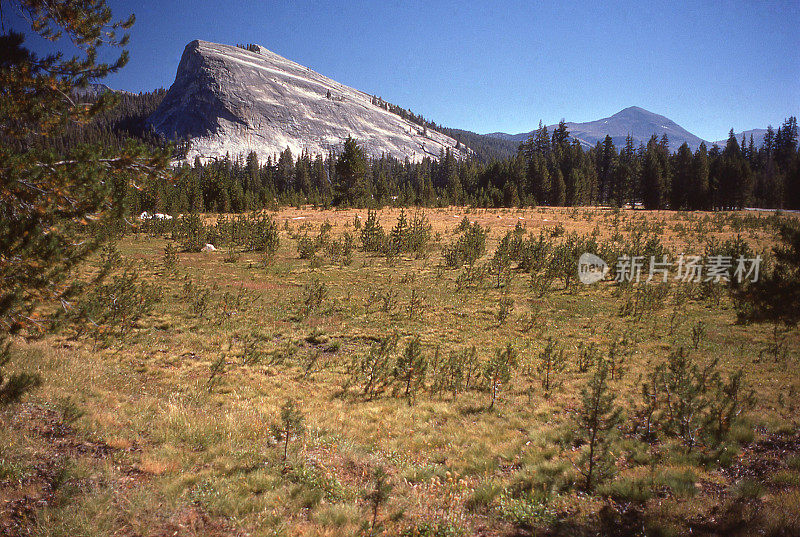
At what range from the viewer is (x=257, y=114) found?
148m

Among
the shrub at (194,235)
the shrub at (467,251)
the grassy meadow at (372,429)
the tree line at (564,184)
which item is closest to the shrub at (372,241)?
the shrub at (467,251)

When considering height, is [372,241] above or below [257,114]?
below

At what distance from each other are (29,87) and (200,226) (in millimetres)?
20560

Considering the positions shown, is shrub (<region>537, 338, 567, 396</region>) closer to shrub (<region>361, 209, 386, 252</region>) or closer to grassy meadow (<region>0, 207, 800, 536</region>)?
grassy meadow (<region>0, 207, 800, 536</region>)

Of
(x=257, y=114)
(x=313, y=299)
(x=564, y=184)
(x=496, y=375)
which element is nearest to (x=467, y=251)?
(x=313, y=299)

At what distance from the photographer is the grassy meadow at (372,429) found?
4.71 meters

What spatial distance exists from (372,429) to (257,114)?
169 meters

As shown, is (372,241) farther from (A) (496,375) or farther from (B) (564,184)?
(B) (564,184)

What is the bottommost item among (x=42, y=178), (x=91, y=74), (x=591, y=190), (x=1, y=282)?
(x=1, y=282)

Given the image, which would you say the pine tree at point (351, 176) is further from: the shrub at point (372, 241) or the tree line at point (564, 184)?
the shrub at point (372, 241)

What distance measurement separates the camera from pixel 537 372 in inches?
406

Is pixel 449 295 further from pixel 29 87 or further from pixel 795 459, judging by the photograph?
pixel 29 87

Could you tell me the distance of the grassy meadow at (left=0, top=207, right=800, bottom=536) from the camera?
471cm

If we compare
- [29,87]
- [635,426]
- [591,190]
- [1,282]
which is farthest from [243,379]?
[591,190]
